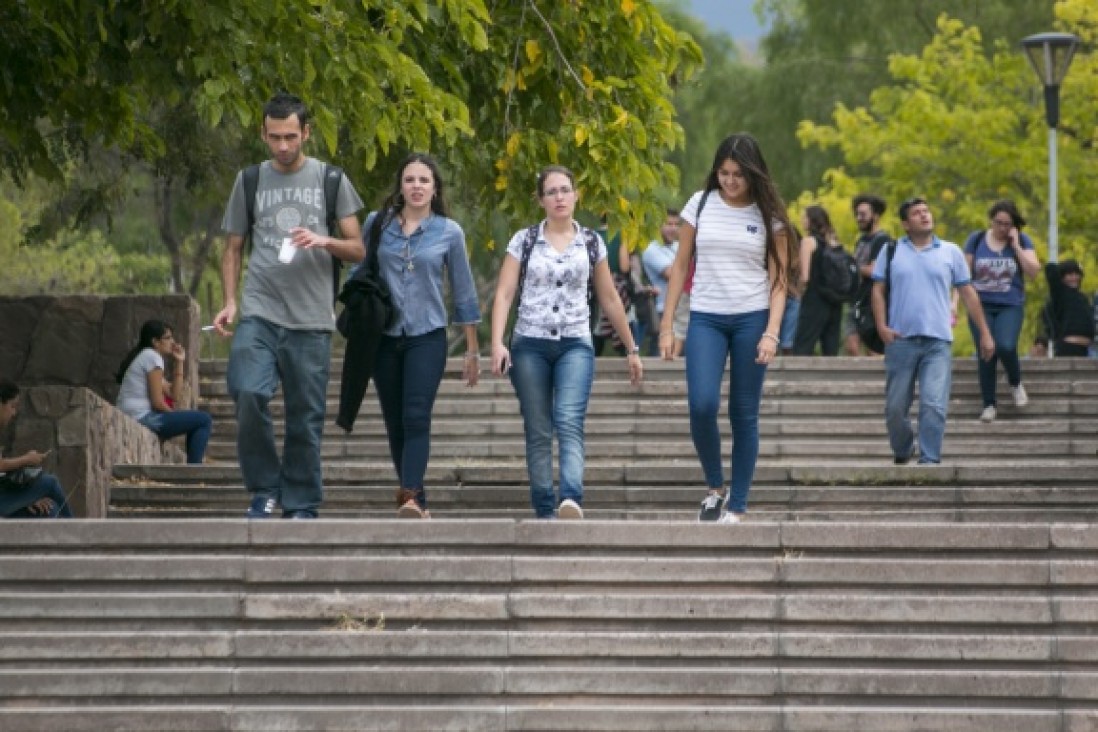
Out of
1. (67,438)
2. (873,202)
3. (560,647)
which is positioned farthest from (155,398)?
(560,647)

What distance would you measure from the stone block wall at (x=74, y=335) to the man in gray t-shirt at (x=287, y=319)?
798cm

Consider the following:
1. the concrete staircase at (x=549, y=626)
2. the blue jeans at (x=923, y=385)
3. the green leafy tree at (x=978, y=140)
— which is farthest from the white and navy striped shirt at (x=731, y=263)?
the green leafy tree at (x=978, y=140)

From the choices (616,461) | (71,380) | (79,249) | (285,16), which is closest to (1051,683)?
(285,16)

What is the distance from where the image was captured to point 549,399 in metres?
13.0

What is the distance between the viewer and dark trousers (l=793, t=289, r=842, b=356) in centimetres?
2241

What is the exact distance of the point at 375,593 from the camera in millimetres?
11391

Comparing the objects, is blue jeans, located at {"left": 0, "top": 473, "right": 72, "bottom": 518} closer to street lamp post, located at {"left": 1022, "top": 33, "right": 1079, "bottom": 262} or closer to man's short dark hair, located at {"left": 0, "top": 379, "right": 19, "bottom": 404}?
man's short dark hair, located at {"left": 0, "top": 379, "right": 19, "bottom": 404}

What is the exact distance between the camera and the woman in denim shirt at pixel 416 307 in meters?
12.9

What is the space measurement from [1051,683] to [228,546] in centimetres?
331

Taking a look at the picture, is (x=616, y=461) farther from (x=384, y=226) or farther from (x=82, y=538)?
(x=82, y=538)

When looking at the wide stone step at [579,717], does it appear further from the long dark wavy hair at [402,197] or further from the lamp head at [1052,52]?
the lamp head at [1052,52]

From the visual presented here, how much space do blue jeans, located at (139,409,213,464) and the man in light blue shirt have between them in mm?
4490

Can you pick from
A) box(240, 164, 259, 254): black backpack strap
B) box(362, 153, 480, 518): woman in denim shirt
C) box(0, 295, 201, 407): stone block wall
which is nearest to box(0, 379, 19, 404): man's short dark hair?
box(362, 153, 480, 518): woman in denim shirt

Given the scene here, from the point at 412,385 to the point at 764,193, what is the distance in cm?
178
